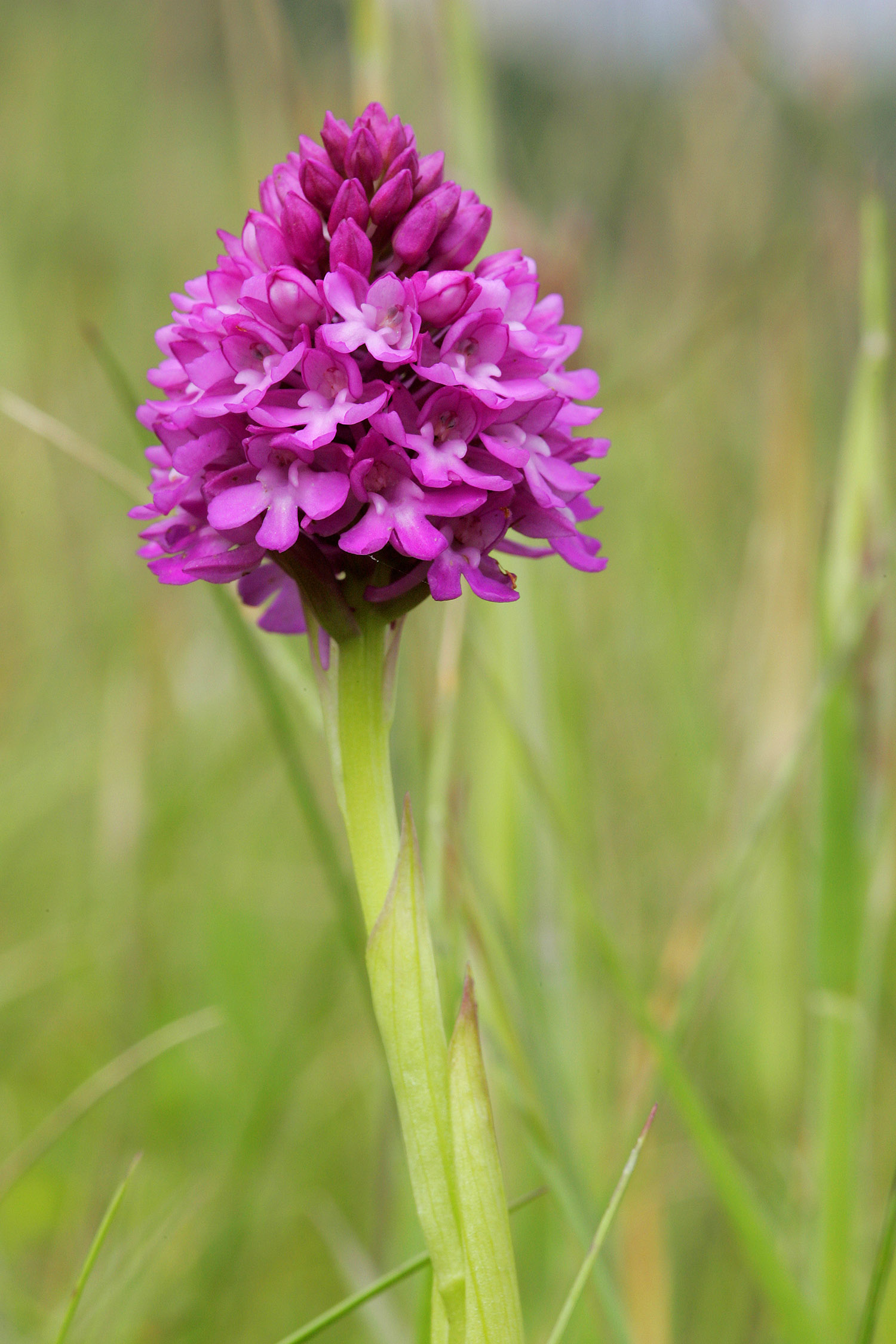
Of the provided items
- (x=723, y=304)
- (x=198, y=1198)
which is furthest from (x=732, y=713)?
(x=198, y=1198)

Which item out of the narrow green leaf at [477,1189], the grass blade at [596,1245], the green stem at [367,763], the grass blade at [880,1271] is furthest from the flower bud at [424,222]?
the grass blade at [880,1271]

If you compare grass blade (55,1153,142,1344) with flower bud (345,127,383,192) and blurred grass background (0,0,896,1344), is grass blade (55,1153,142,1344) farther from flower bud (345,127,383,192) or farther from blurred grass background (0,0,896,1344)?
flower bud (345,127,383,192)

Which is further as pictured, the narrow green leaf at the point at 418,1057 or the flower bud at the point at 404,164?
the flower bud at the point at 404,164

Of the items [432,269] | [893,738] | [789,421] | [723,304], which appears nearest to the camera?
[432,269]

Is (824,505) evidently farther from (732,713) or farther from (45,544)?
(45,544)

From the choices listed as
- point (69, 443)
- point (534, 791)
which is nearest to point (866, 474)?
point (534, 791)

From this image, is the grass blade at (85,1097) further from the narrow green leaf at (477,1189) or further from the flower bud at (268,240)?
the flower bud at (268,240)

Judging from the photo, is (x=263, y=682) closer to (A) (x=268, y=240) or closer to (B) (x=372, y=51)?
(A) (x=268, y=240)
